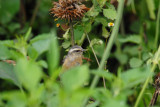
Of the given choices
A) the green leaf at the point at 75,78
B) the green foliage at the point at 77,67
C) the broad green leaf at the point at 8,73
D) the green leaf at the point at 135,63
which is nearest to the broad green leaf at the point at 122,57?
the green foliage at the point at 77,67

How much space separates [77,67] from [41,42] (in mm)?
299

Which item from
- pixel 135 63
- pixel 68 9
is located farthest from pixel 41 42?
pixel 135 63

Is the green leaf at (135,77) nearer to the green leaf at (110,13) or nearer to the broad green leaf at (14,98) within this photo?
the broad green leaf at (14,98)

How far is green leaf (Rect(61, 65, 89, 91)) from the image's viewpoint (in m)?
0.61

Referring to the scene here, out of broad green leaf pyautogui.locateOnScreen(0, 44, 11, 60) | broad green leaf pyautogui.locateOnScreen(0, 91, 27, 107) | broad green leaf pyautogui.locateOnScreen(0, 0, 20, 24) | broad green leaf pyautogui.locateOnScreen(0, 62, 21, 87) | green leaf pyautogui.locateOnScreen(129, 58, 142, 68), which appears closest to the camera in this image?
broad green leaf pyautogui.locateOnScreen(0, 91, 27, 107)

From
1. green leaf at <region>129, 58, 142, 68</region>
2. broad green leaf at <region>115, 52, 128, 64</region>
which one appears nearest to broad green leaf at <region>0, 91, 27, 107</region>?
green leaf at <region>129, 58, 142, 68</region>

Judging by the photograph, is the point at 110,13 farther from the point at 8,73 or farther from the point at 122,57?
the point at 122,57

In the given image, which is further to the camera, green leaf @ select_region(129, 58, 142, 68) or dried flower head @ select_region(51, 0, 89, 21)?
green leaf @ select_region(129, 58, 142, 68)

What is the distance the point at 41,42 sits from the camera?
910 mm

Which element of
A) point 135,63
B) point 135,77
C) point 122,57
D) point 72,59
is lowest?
point 122,57

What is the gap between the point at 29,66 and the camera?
617mm

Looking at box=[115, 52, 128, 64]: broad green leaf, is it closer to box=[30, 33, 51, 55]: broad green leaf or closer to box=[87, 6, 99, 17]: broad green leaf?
box=[87, 6, 99, 17]: broad green leaf

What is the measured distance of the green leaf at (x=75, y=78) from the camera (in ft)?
2.02

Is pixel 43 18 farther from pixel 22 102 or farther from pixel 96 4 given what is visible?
pixel 22 102
